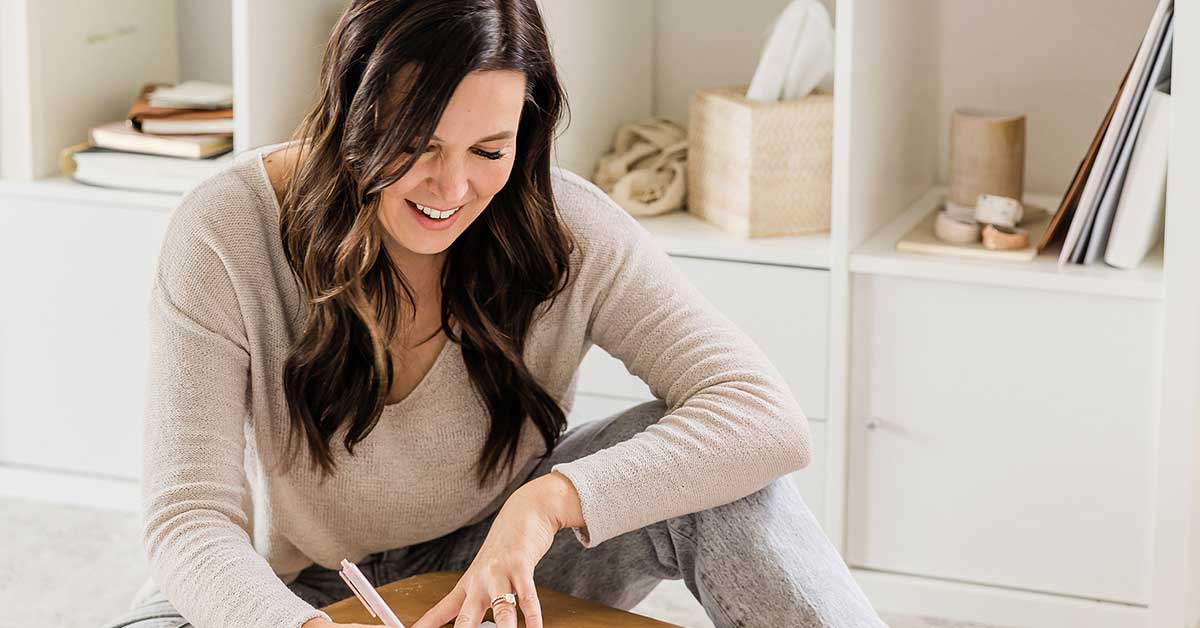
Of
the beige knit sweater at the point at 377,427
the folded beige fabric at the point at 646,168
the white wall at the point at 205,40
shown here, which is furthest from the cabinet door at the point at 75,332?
the beige knit sweater at the point at 377,427

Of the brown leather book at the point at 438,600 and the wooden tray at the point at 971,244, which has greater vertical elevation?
the wooden tray at the point at 971,244

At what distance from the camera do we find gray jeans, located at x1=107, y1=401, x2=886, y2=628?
131 cm

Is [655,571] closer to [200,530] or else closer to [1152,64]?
[200,530]

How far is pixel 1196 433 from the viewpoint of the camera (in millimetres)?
1805

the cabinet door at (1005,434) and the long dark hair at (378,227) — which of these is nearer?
the long dark hair at (378,227)

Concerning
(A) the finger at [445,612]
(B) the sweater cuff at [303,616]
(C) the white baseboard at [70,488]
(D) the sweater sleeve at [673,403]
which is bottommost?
(C) the white baseboard at [70,488]

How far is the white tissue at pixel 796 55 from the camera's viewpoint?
2016 mm

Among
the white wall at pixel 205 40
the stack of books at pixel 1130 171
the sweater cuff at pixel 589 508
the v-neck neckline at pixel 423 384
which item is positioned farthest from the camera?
the white wall at pixel 205 40

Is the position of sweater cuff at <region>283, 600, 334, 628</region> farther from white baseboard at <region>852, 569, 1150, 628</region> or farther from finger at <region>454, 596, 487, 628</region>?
white baseboard at <region>852, 569, 1150, 628</region>

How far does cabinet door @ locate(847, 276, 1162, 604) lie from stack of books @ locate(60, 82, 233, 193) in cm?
93

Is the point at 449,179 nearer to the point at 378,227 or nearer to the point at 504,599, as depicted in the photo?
the point at 378,227

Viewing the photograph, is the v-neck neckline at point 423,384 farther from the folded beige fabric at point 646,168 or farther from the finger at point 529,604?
the folded beige fabric at point 646,168

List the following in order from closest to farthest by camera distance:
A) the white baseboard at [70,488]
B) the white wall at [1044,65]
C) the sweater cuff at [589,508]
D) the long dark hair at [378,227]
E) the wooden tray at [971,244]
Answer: the long dark hair at [378,227] < the sweater cuff at [589,508] < the wooden tray at [971,244] < the white wall at [1044,65] < the white baseboard at [70,488]

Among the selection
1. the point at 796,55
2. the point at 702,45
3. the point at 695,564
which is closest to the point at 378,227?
the point at 695,564
